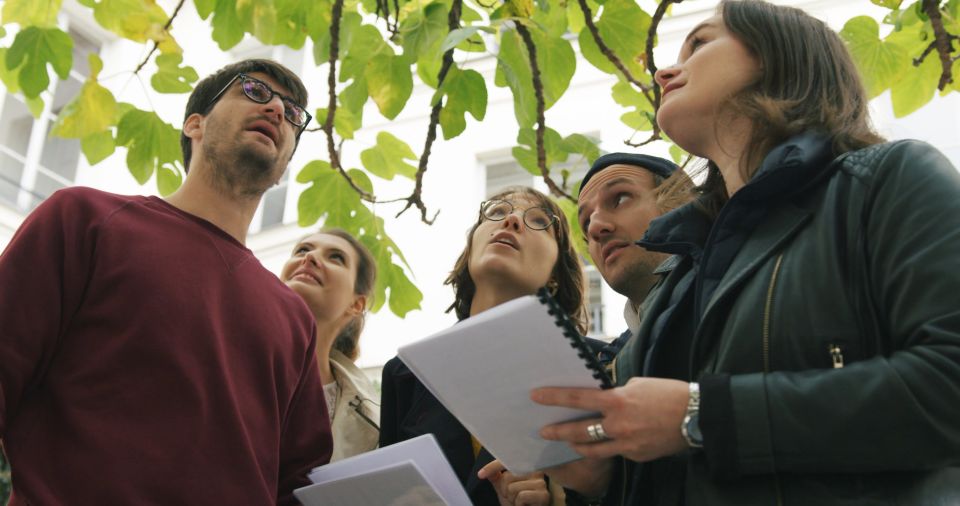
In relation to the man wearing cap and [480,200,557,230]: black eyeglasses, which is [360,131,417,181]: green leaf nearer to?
[480,200,557,230]: black eyeglasses

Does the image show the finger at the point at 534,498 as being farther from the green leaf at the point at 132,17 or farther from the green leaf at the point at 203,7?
the green leaf at the point at 132,17

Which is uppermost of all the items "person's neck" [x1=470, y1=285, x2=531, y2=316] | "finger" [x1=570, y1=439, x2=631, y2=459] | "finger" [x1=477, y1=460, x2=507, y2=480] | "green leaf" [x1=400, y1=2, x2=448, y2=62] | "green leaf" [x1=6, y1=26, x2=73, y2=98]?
"green leaf" [x1=6, y1=26, x2=73, y2=98]

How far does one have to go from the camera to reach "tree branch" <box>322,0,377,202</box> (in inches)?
127

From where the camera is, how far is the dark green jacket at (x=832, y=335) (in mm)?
1410

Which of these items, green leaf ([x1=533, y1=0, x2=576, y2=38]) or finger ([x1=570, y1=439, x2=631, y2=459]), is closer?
finger ([x1=570, y1=439, x2=631, y2=459])

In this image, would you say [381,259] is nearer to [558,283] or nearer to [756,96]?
[558,283]

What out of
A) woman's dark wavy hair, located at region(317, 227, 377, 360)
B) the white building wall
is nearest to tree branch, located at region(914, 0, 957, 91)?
woman's dark wavy hair, located at region(317, 227, 377, 360)

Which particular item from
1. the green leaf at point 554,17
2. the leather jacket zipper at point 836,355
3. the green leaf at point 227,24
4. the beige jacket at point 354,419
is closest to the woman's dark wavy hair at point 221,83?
the green leaf at point 227,24

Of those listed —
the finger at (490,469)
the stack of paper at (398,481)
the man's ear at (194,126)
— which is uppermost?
the man's ear at (194,126)

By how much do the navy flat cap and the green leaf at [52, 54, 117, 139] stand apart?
5.88 ft

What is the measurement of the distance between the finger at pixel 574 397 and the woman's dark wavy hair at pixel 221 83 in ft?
6.08

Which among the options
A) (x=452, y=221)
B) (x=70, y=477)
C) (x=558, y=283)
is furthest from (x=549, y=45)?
(x=452, y=221)

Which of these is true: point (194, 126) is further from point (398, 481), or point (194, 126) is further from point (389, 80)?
point (398, 481)

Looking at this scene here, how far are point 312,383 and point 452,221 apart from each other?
8194mm
